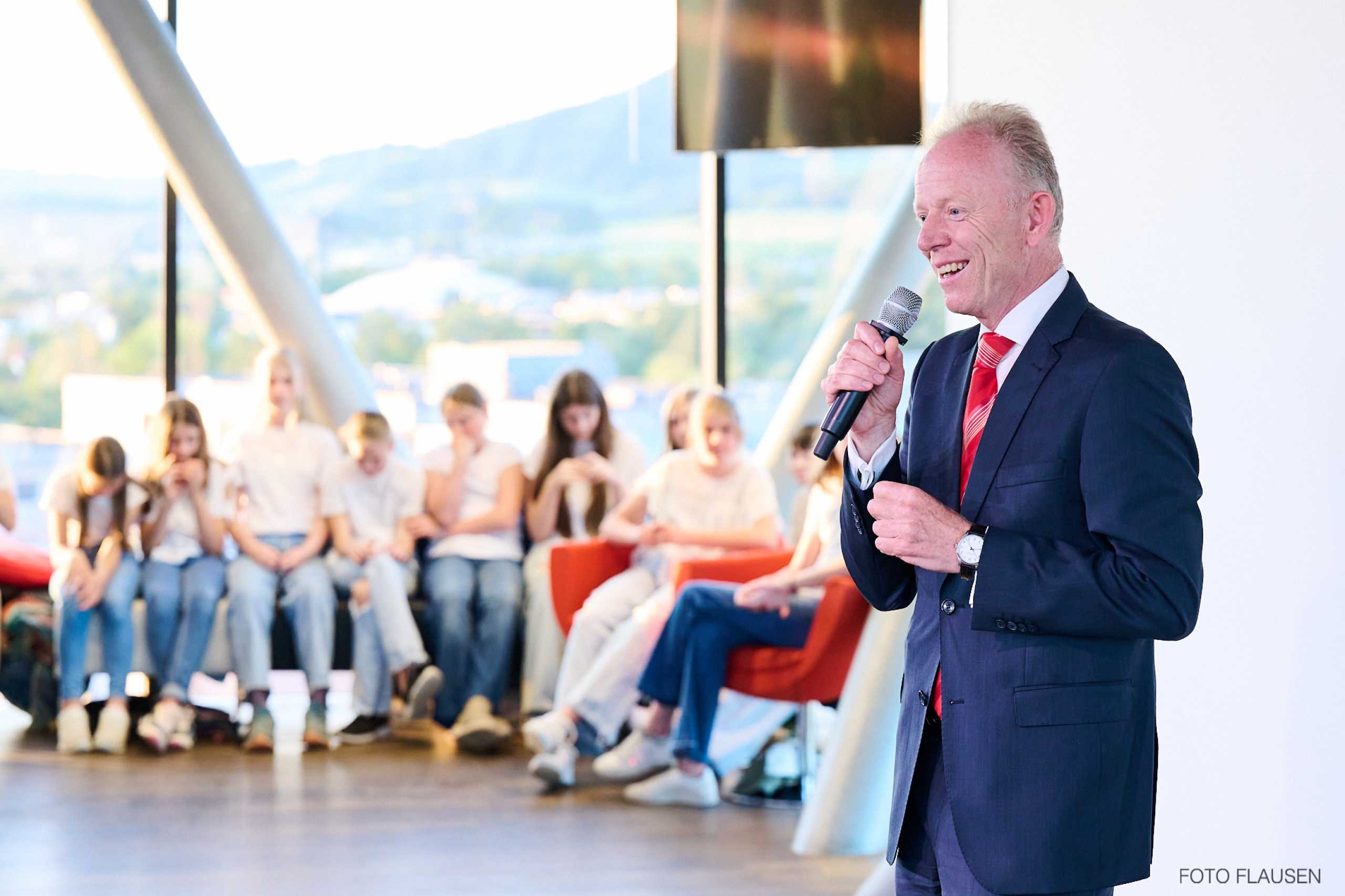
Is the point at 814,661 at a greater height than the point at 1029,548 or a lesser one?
lesser

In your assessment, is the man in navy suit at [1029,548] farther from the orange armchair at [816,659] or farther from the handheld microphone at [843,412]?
the orange armchair at [816,659]

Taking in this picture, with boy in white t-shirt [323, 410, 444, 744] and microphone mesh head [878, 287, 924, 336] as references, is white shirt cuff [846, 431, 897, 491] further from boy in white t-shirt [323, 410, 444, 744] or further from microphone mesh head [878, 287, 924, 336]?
boy in white t-shirt [323, 410, 444, 744]

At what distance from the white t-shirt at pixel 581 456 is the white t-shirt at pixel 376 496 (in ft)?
1.51

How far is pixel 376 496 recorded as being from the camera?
5781 mm

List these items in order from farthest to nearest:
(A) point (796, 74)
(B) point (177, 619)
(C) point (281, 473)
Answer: (C) point (281, 473), (B) point (177, 619), (A) point (796, 74)

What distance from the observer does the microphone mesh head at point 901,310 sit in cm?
189

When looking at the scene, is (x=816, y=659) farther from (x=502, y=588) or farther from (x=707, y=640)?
(x=502, y=588)

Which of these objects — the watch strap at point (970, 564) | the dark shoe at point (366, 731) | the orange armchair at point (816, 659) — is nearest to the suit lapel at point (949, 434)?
the watch strap at point (970, 564)

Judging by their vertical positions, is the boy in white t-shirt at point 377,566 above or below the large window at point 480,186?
below

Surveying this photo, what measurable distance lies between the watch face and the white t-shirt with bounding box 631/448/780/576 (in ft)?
11.7

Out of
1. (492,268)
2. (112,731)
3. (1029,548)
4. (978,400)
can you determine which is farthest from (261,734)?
(1029,548)

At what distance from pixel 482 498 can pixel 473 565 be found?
290 mm

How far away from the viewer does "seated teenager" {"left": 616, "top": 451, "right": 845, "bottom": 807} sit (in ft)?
14.8

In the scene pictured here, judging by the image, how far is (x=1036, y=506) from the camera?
1.61 m
